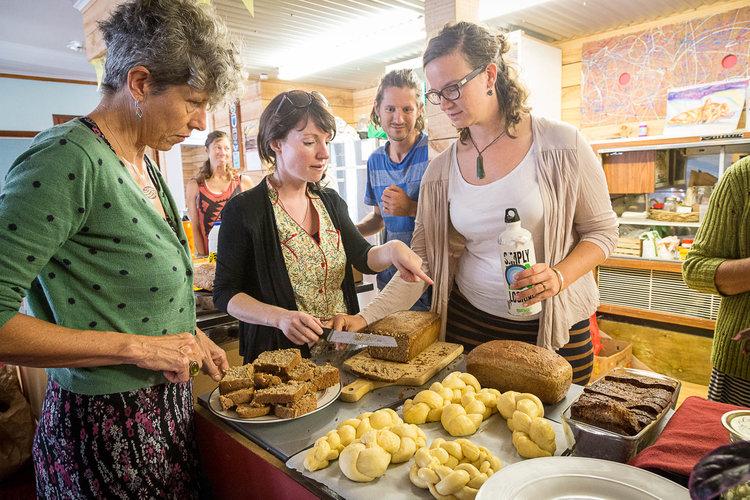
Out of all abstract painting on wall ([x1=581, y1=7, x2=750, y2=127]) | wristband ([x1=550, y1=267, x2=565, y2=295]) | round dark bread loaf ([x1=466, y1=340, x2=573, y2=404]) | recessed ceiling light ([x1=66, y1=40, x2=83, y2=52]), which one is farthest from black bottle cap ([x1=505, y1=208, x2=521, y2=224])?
recessed ceiling light ([x1=66, y1=40, x2=83, y2=52])

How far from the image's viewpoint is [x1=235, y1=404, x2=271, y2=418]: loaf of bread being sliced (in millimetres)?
1204

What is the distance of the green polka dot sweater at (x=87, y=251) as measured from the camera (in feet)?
2.90

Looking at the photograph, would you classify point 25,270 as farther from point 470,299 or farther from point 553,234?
point 553,234

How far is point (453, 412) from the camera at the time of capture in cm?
109

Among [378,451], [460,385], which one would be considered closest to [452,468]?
[378,451]

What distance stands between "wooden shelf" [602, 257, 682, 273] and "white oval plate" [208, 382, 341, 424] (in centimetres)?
341

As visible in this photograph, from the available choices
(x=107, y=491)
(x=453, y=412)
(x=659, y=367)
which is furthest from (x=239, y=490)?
(x=659, y=367)

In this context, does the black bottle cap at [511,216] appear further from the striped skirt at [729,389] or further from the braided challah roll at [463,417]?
the striped skirt at [729,389]

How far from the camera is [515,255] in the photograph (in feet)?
4.59

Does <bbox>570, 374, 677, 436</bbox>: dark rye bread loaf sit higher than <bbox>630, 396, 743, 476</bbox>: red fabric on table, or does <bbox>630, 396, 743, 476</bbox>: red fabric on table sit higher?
<bbox>570, 374, 677, 436</bbox>: dark rye bread loaf

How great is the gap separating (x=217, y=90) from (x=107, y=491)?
98 centimetres

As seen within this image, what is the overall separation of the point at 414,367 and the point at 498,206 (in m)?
0.65

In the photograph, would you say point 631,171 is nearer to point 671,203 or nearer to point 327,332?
point 671,203

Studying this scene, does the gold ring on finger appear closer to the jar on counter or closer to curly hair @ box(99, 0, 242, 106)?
curly hair @ box(99, 0, 242, 106)
